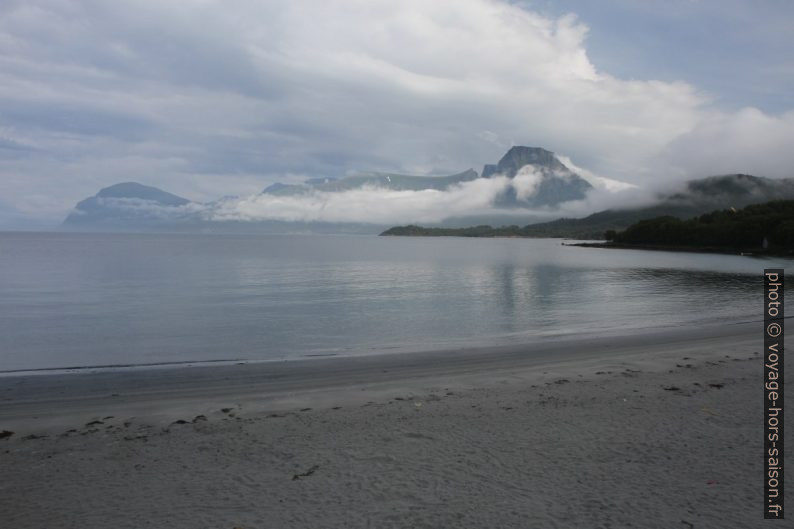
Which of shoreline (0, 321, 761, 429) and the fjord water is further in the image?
the fjord water

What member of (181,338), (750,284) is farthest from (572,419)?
(750,284)

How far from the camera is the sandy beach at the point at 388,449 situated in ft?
20.7

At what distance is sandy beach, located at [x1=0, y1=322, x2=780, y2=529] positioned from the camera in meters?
6.32

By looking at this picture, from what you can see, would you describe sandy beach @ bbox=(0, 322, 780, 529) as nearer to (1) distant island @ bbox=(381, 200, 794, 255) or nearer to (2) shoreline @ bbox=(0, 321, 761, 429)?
(2) shoreline @ bbox=(0, 321, 761, 429)

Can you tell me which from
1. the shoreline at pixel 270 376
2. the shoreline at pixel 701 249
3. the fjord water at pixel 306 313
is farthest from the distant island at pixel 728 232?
the shoreline at pixel 270 376

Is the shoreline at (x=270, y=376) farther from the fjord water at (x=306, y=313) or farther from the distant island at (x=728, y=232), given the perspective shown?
the distant island at (x=728, y=232)

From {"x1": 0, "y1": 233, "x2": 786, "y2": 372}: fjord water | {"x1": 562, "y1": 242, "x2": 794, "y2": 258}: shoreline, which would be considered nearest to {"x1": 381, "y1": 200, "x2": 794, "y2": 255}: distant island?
{"x1": 562, "y1": 242, "x2": 794, "y2": 258}: shoreline

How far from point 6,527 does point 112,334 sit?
1801cm

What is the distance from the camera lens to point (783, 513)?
20.1 feet

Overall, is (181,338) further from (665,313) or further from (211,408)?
(665,313)

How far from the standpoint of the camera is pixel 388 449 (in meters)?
8.39

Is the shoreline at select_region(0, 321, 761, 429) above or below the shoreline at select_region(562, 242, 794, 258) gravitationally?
below

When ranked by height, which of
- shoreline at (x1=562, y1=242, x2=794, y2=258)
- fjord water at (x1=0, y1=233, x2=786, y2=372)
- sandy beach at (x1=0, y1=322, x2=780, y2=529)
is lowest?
fjord water at (x1=0, y1=233, x2=786, y2=372)

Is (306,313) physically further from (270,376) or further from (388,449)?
(388,449)
